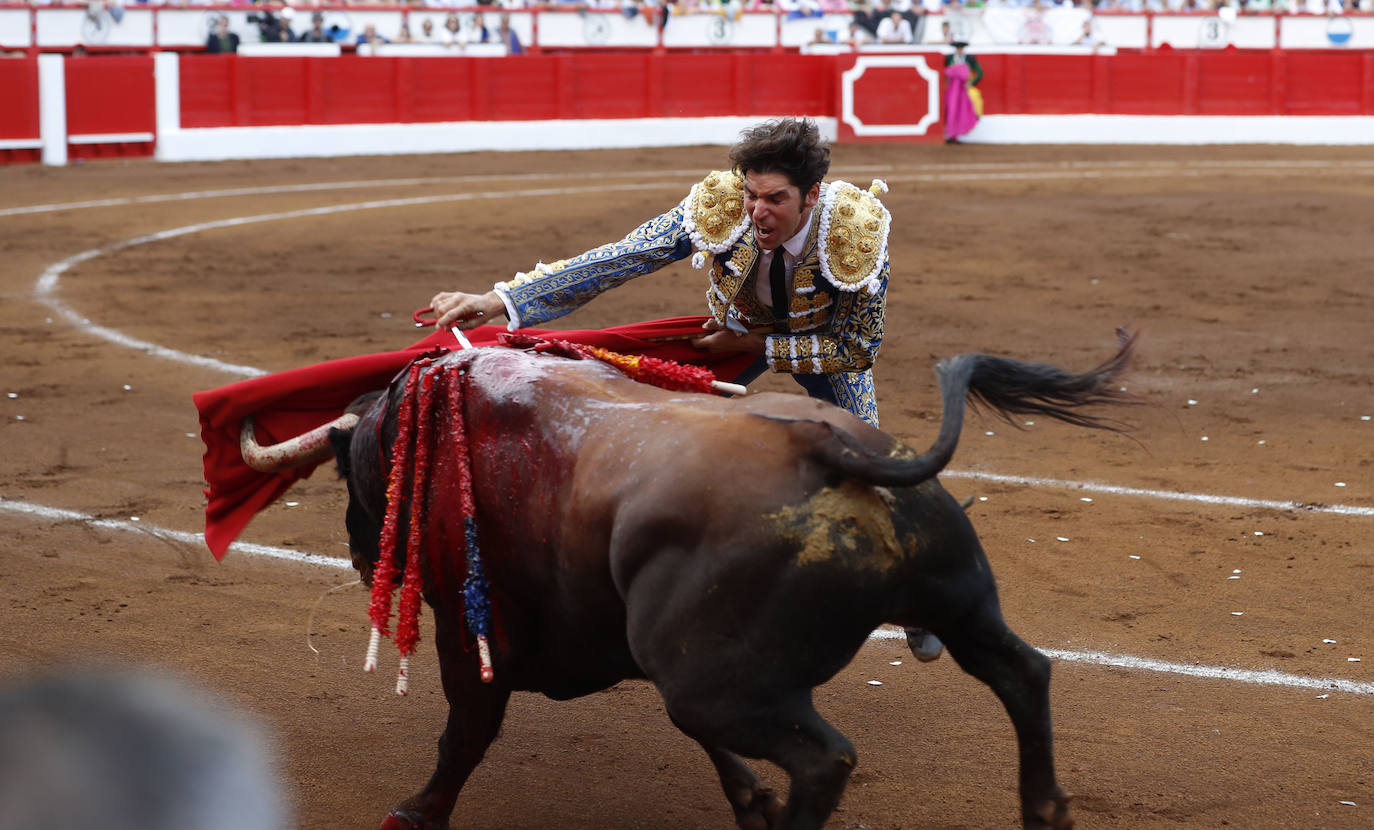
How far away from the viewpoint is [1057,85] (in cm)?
1891

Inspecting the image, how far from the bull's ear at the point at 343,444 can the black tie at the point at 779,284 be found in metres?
0.92

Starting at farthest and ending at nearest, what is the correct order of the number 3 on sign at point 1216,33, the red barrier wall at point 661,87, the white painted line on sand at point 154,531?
the number 3 on sign at point 1216,33
the red barrier wall at point 661,87
the white painted line on sand at point 154,531

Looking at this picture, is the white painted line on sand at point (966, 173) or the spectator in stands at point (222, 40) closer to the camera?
the white painted line on sand at point (966, 173)

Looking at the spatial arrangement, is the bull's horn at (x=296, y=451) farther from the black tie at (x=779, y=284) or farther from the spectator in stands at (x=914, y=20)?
the spectator in stands at (x=914, y=20)

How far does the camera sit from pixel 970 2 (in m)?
21.8

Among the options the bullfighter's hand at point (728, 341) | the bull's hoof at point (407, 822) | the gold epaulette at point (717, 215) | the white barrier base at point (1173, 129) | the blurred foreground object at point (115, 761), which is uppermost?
the white barrier base at point (1173, 129)

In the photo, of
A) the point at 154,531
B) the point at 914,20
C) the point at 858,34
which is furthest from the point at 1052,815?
the point at 914,20

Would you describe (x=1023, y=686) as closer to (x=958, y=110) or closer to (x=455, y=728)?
(x=455, y=728)

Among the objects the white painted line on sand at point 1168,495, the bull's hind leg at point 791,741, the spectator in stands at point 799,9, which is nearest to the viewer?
the bull's hind leg at point 791,741

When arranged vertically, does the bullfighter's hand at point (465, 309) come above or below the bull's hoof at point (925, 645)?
above

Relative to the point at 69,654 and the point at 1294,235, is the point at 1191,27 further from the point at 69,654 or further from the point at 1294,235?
the point at 69,654

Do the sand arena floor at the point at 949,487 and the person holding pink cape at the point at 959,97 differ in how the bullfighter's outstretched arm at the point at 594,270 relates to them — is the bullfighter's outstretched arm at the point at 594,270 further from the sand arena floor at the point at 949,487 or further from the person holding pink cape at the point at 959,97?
the person holding pink cape at the point at 959,97

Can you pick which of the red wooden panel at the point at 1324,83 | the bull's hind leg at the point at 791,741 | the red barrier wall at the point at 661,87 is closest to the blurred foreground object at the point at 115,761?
the bull's hind leg at the point at 791,741

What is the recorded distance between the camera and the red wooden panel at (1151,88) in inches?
746
